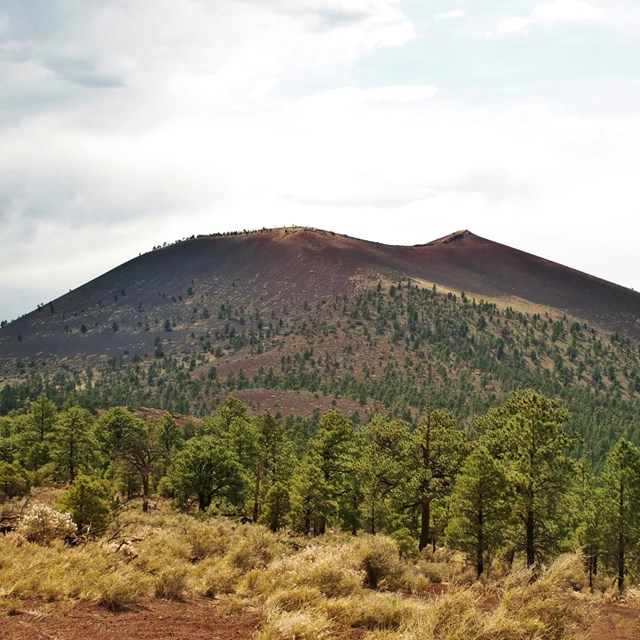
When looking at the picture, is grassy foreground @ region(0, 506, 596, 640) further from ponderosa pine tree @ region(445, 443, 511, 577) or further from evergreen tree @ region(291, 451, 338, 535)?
evergreen tree @ region(291, 451, 338, 535)

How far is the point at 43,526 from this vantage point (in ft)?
50.9

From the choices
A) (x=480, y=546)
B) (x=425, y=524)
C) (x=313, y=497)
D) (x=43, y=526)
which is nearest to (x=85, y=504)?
(x=43, y=526)

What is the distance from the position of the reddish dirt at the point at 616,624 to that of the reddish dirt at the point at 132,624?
745 centimetres

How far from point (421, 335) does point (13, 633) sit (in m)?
190

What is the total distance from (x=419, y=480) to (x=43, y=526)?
21.4m

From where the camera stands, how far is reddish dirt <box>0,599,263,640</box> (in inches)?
377

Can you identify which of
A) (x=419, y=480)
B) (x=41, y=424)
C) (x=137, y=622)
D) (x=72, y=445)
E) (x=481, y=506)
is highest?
(x=137, y=622)

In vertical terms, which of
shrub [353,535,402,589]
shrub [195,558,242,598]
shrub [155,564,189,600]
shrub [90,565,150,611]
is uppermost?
shrub [90,565,150,611]

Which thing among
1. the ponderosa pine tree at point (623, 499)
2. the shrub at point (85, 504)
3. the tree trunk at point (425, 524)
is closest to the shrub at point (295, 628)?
the shrub at point (85, 504)

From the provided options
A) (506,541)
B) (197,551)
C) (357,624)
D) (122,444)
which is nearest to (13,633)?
(357,624)

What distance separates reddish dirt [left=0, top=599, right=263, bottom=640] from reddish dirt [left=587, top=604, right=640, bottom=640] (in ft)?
24.4

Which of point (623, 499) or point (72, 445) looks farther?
point (72, 445)

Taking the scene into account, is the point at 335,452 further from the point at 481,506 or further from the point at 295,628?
the point at 295,628

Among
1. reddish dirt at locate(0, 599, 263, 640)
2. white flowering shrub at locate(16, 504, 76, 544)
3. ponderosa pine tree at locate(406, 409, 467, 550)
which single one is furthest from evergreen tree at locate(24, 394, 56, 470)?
reddish dirt at locate(0, 599, 263, 640)
